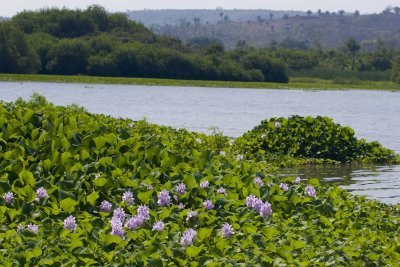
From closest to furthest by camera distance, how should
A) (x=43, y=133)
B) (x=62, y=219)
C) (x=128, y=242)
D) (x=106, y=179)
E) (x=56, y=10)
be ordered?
(x=128, y=242) < (x=62, y=219) < (x=106, y=179) < (x=43, y=133) < (x=56, y=10)

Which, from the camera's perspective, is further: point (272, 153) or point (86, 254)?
point (272, 153)

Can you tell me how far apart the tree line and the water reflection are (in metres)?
88.9

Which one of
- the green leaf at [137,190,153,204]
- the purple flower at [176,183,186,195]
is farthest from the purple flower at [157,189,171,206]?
the purple flower at [176,183,186,195]

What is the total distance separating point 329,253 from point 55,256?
9.42 feet

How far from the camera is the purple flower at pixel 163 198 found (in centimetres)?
881

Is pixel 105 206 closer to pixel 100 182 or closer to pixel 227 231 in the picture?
pixel 100 182

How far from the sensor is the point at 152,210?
8.54 meters

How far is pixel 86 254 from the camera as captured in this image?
7059 millimetres

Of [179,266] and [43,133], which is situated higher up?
[43,133]

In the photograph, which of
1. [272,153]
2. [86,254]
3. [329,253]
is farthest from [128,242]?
[272,153]

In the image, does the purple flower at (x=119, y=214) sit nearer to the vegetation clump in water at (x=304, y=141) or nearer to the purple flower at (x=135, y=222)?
the purple flower at (x=135, y=222)

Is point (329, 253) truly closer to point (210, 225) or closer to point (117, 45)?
point (210, 225)

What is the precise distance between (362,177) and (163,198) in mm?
11407

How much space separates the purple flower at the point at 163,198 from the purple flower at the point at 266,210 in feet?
3.55
